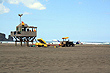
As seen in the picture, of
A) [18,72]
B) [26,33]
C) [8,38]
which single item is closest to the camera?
[18,72]

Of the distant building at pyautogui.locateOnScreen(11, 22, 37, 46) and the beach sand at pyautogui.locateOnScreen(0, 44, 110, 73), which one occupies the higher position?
the distant building at pyautogui.locateOnScreen(11, 22, 37, 46)

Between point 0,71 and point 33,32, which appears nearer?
point 0,71

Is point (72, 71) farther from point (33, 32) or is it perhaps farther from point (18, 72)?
point (33, 32)

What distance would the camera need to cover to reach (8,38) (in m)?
159

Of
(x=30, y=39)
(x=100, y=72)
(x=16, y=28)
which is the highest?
(x=16, y=28)

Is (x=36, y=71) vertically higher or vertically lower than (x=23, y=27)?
lower

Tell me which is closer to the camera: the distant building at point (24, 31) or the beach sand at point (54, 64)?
the beach sand at point (54, 64)

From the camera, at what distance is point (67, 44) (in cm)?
4250

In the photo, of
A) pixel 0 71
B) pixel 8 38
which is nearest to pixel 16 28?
pixel 0 71

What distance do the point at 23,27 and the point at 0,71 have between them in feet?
107

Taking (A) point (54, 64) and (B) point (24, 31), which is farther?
(B) point (24, 31)

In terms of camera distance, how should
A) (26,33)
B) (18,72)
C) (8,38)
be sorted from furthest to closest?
(8,38) < (26,33) < (18,72)

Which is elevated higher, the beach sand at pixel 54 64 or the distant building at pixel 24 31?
the distant building at pixel 24 31

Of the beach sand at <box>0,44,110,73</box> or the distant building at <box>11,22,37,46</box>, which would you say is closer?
the beach sand at <box>0,44,110,73</box>
